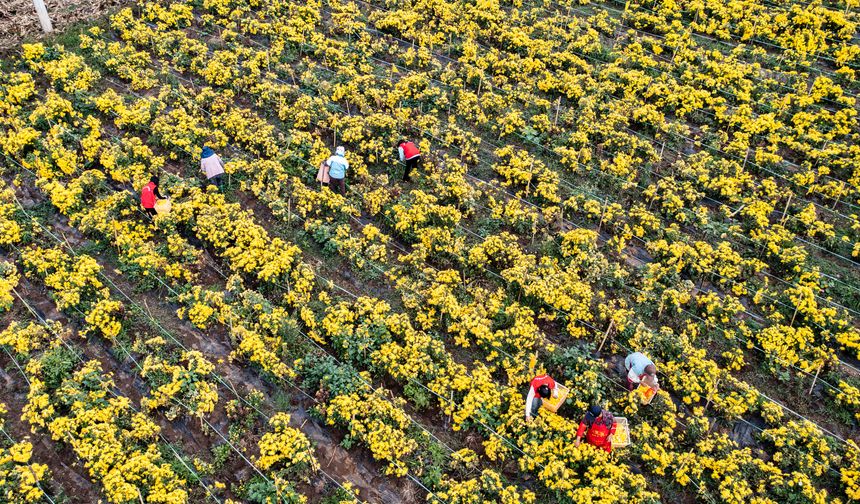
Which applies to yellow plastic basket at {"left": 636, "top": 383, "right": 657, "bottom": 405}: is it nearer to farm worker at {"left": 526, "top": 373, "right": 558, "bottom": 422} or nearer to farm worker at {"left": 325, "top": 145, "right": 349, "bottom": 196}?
farm worker at {"left": 526, "top": 373, "right": 558, "bottom": 422}

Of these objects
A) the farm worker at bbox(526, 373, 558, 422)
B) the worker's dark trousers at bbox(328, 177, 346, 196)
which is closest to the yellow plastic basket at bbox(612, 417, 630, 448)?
the farm worker at bbox(526, 373, 558, 422)

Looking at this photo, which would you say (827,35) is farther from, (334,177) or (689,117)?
(334,177)

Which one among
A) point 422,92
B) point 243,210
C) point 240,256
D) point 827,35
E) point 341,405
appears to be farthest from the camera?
point 827,35

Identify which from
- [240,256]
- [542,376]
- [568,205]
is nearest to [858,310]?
[568,205]

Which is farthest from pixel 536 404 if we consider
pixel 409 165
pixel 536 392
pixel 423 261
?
pixel 409 165

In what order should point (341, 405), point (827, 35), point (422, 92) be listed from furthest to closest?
point (827, 35) < point (422, 92) < point (341, 405)

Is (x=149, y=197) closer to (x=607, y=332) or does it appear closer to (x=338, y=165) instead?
(x=338, y=165)

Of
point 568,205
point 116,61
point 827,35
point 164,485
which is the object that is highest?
point 827,35
